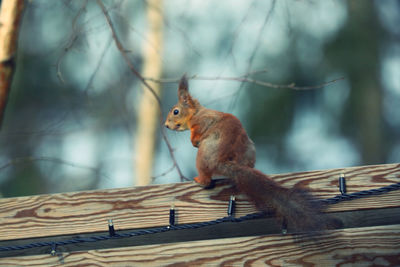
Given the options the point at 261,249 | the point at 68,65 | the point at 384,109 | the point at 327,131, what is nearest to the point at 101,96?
the point at 68,65

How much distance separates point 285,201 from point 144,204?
0.49 m

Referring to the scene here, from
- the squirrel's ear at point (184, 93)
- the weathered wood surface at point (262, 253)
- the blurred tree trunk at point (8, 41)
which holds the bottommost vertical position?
the weathered wood surface at point (262, 253)

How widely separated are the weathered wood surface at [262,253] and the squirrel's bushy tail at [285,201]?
0.05 meters

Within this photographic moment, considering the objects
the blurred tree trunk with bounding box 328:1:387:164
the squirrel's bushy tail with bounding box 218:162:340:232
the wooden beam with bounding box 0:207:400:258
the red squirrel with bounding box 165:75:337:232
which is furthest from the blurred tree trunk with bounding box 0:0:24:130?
the blurred tree trunk with bounding box 328:1:387:164

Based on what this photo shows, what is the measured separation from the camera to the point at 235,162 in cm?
183

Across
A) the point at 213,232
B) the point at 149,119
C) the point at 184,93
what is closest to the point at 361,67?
the point at 149,119

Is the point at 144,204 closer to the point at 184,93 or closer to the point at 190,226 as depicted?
the point at 190,226

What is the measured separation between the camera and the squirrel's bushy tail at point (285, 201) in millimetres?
1470

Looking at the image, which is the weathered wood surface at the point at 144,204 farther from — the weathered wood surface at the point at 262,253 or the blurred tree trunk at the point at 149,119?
the blurred tree trunk at the point at 149,119

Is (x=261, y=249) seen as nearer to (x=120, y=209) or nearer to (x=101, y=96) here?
(x=120, y=209)

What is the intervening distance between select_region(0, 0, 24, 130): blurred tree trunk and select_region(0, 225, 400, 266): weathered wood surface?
52.4 inches

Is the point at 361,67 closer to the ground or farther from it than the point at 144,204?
farther from it

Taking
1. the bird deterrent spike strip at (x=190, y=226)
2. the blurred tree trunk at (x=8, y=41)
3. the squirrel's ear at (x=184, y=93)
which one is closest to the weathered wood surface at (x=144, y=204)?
the bird deterrent spike strip at (x=190, y=226)

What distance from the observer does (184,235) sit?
1692mm
